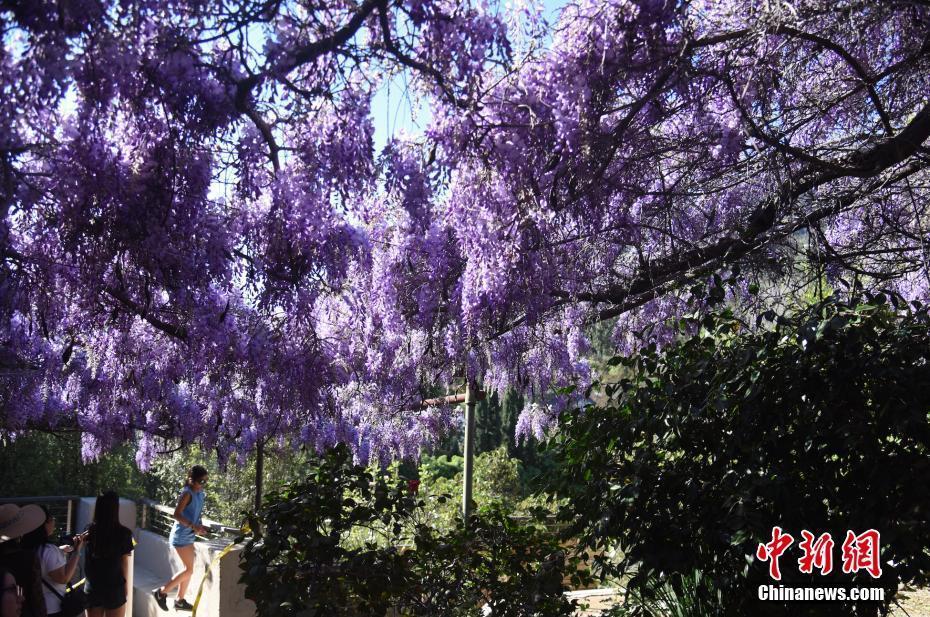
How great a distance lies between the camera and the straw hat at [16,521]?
4234mm

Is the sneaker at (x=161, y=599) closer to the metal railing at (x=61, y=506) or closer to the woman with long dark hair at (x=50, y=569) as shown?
the metal railing at (x=61, y=506)

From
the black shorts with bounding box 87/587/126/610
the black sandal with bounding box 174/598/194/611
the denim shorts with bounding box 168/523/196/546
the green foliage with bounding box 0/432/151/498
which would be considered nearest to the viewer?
the black shorts with bounding box 87/587/126/610

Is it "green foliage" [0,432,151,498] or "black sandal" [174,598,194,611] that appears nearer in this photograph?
"black sandal" [174,598,194,611]

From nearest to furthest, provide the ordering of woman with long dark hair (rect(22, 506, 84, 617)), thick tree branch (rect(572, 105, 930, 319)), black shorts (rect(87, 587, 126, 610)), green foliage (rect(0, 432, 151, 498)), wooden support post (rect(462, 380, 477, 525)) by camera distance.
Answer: thick tree branch (rect(572, 105, 930, 319))
woman with long dark hair (rect(22, 506, 84, 617))
black shorts (rect(87, 587, 126, 610))
wooden support post (rect(462, 380, 477, 525))
green foliage (rect(0, 432, 151, 498))

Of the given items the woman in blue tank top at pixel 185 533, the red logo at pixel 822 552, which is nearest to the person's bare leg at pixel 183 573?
the woman in blue tank top at pixel 185 533

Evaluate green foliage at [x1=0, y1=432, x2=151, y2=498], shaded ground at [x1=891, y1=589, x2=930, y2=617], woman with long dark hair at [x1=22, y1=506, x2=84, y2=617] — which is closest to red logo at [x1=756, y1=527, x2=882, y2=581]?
shaded ground at [x1=891, y1=589, x2=930, y2=617]

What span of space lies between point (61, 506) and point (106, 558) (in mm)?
5572

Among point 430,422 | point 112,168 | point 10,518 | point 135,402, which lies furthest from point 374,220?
point 430,422

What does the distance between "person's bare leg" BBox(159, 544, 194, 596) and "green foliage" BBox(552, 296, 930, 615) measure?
4281mm

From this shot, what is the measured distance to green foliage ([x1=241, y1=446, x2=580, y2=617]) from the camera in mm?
3400

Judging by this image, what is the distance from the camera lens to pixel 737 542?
286 cm

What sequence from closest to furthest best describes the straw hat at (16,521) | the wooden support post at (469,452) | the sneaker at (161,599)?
the straw hat at (16,521) → the sneaker at (161,599) → the wooden support post at (469,452)

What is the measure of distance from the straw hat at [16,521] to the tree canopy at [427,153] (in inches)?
37.2

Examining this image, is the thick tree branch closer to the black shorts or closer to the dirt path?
the dirt path
